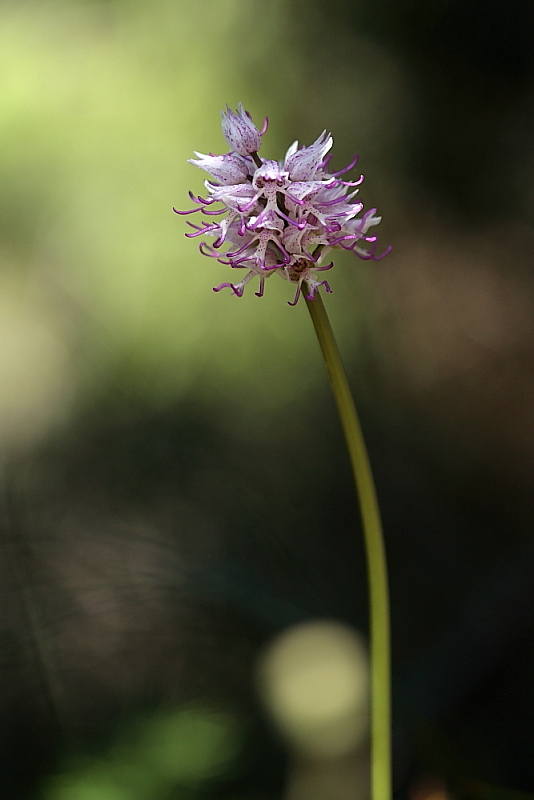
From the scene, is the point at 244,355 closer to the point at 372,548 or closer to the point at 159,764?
the point at 159,764

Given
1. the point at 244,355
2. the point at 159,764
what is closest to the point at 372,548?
the point at 159,764

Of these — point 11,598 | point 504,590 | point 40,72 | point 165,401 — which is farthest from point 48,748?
point 40,72

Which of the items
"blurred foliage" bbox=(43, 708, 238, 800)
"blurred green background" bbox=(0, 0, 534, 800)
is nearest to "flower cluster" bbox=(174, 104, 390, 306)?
"blurred foliage" bbox=(43, 708, 238, 800)

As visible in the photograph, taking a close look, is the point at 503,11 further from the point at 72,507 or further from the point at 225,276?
the point at 72,507

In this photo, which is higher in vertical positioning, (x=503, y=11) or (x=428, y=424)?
(x=503, y=11)

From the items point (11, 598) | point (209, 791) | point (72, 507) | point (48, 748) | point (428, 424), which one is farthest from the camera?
point (428, 424)

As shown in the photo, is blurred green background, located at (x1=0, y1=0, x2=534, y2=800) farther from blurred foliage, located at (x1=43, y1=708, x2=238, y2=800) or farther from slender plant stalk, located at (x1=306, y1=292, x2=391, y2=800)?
slender plant stalk, located at (x1=306, y1=292, x2=391, y2=800)
